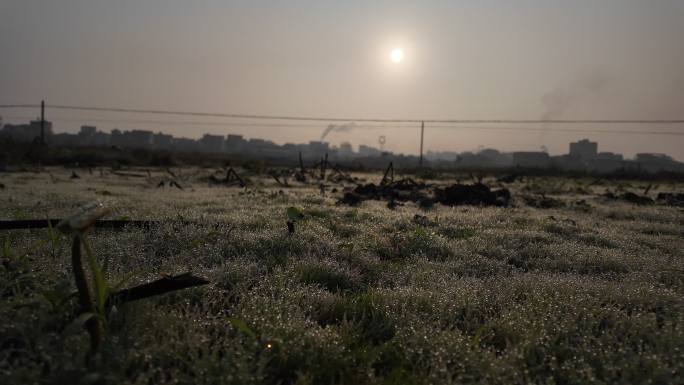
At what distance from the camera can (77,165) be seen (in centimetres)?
A: 1639

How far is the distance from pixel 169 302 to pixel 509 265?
96.7 inches

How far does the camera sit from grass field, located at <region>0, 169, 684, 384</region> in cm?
160

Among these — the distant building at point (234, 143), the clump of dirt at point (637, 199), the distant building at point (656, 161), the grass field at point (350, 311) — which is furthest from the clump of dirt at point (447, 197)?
the distant building at point (234, 143)

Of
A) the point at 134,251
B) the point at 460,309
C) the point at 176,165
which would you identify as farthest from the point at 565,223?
the point at 176,165

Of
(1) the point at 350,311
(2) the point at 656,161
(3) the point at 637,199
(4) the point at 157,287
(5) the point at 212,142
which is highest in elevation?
(5) the point at 212,142

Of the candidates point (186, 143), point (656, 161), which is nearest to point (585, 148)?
point (656, 161)

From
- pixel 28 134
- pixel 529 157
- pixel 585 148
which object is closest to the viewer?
pixel 28 134

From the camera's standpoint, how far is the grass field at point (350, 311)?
160cm

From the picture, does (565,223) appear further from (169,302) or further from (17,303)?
(17,303)

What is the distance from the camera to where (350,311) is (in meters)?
2.30

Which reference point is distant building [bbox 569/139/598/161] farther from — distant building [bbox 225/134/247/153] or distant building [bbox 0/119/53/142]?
distant building [bbox 0/119/53/142]

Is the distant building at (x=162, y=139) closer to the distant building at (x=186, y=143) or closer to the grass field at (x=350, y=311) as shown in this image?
the distant building at (x=186, y=143)

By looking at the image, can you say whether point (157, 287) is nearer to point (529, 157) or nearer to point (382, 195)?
point (382, 195)

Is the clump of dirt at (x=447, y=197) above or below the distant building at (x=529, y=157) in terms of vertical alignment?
below
